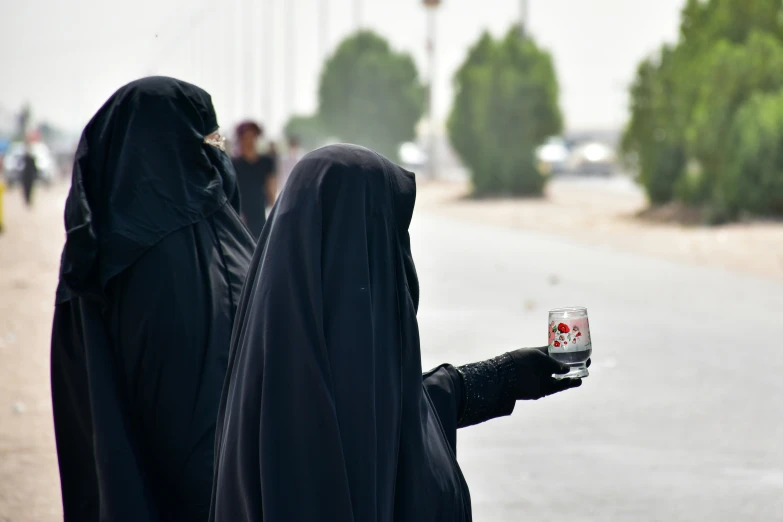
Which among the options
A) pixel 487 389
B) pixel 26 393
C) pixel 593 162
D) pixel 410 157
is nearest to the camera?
pixel 487 389

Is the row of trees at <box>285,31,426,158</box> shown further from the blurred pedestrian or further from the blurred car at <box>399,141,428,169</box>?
the blurred pedestrian

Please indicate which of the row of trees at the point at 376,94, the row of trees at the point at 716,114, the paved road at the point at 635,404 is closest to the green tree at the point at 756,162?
the row of trees at the point at 716,114

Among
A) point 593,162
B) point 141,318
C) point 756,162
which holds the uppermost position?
point 141,318

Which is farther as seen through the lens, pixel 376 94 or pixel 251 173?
pixel 376 94

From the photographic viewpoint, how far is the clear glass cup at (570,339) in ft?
10.3

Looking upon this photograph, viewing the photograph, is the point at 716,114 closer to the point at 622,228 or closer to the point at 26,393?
the point at 622,228

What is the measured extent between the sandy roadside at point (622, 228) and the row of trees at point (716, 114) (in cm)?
80

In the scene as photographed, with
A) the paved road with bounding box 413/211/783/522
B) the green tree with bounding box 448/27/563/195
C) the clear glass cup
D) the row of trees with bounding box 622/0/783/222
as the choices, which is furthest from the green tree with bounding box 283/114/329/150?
the clear glass cup

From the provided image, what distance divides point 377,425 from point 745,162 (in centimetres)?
2038

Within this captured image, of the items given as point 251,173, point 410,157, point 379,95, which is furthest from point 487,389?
point 379,95

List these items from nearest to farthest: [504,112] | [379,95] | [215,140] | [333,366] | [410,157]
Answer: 1. [333,366]
2. [215,140]
3. [504,112]
4. [410,157]
5. [379,95]

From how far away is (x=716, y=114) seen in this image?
75.0ft

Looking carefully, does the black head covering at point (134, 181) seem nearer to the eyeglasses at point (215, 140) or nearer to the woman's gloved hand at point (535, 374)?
the eyeglasses at point (215, 140)

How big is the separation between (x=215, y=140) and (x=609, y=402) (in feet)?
13.5
